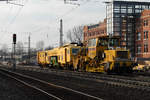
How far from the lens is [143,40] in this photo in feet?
200

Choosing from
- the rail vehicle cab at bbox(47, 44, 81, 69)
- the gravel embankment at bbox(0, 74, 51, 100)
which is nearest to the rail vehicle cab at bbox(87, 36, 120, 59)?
the rail vehicle cab at bbox(47, 44, 81, 69)

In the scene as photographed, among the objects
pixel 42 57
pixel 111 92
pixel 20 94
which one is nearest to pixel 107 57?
pixel 111 92

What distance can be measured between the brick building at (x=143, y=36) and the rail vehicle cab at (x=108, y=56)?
121 ft

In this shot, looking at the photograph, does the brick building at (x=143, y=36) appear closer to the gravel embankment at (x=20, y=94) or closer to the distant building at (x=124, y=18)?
the distant building at (x=124, y=18)

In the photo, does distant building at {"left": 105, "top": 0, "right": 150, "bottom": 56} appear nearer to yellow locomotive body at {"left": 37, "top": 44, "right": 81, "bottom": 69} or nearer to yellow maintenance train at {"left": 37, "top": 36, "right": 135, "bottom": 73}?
yellow locomotive body at {"left": 37, "top": 44, "right": 81, "bottom": 69}

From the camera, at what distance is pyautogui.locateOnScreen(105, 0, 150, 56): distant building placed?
62.6m

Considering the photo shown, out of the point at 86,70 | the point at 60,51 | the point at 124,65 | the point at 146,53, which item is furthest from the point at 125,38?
the point at 124,65

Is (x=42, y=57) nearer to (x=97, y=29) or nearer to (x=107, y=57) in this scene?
(x=107, y=57)

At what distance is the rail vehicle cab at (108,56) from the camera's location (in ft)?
70.9

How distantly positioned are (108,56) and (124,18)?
A: 135ft

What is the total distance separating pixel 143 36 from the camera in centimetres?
6116

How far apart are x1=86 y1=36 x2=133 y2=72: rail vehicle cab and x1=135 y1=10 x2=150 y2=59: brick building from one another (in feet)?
121

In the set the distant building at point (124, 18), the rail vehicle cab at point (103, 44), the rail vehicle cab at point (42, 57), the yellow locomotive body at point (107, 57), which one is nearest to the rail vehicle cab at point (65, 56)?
the yellow locomotive body at point (107, 57)

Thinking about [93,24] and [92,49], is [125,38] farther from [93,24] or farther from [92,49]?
[92,49]
